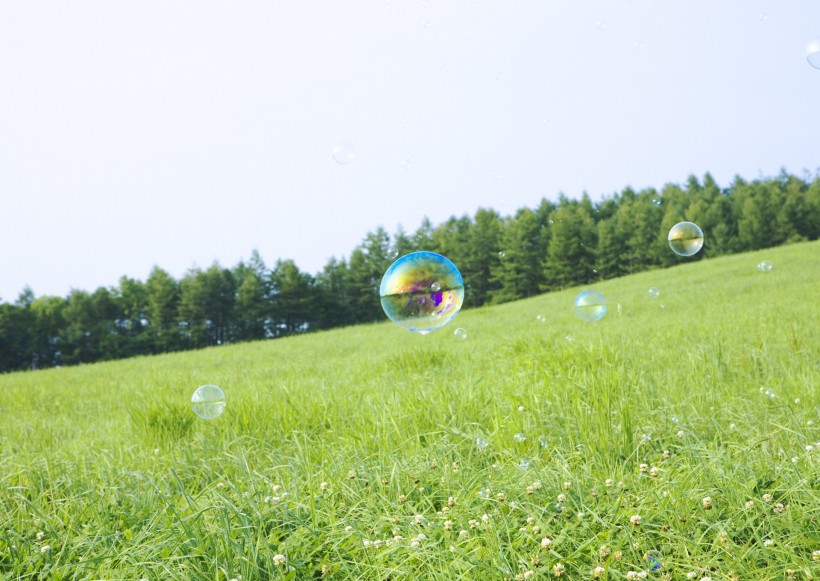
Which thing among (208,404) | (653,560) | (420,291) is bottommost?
(653,560)

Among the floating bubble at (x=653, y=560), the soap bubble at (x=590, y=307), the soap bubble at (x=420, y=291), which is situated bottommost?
the floating bubble at (x=653, y=560)

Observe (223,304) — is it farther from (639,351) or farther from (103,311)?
(639,351)

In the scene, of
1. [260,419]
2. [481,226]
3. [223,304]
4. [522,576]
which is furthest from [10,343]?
[522,576]

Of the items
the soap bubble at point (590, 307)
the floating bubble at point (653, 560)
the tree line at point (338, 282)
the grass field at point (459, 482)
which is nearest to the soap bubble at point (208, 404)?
the grass field at point (459, 482)

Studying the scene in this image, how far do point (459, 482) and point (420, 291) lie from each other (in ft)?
7.58

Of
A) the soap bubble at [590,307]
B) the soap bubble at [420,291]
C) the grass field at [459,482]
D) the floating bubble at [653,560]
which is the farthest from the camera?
the soap bubble at [590,307]

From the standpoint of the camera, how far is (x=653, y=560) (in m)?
2.04

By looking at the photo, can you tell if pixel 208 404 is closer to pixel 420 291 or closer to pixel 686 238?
pixel 420 291

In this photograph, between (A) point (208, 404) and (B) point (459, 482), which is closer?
(B) point (459, 482)

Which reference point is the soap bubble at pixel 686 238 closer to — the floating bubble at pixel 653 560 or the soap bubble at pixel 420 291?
the soap bubble at pixel 420 291

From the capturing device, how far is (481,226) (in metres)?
63.5

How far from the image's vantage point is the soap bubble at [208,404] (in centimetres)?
449

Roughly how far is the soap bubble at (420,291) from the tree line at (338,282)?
46.9 meters

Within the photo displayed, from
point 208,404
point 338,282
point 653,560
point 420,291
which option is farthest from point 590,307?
point 338,282
